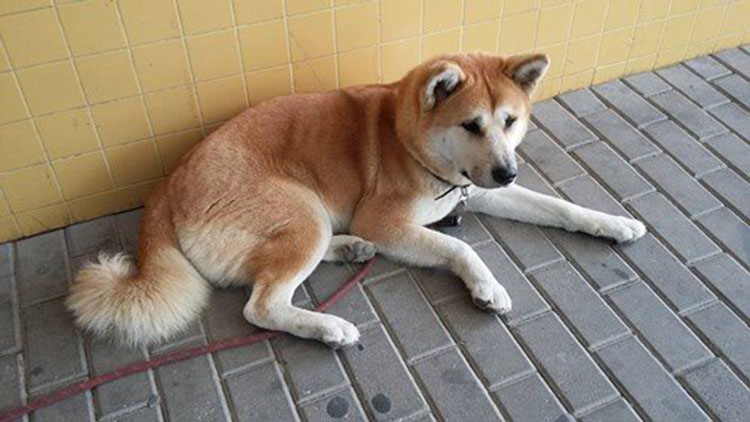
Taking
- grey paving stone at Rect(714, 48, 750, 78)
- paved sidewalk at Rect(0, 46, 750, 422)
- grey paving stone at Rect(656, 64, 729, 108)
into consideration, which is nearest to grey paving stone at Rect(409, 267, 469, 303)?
paved sidewalk at Rect(0, 46, 750, 422)

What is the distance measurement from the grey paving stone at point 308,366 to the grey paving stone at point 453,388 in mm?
275

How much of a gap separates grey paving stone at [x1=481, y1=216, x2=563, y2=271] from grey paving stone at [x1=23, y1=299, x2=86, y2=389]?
159 cm

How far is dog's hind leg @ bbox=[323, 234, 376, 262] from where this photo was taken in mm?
2443

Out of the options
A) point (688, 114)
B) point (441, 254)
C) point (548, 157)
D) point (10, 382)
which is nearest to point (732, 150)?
point (688, 114)

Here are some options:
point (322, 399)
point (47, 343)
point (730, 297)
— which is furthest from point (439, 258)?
point (47, 343)

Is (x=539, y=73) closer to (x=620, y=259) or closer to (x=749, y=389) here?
(x=620, y=259)

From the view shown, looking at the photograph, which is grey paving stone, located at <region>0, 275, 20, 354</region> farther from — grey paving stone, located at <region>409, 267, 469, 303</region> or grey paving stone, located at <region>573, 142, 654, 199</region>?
grey paving stone, located at <region>573, 142, 654, 199</region>

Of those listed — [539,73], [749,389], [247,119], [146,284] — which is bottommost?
[749,389]

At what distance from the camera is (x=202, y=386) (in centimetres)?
207

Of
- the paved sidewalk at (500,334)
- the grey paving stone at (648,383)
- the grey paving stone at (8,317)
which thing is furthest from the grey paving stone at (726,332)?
the grey paving stone at (8,317)

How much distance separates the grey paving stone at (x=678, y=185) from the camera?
2.71 metres

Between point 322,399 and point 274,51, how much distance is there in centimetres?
139

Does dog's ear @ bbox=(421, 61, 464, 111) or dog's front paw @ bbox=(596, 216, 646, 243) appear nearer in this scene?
dog's ear @ bbox=(421, 61, 464, 111)

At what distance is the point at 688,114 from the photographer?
10.6 ft
